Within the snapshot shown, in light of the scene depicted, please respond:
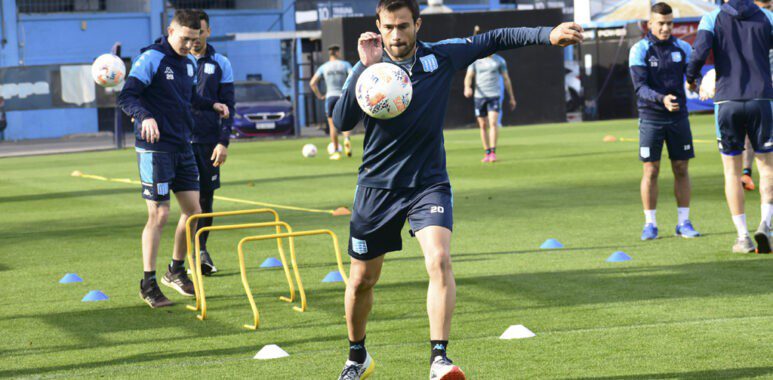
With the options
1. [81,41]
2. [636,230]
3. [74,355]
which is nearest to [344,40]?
[81,41]

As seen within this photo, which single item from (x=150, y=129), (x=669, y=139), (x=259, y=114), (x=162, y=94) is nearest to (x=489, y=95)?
(x=669, y=139)

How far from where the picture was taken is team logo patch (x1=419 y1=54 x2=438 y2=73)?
257 inches

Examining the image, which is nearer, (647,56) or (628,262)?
(628,262)

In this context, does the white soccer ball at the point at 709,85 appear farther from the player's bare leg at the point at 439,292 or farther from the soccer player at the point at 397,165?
the player's bare leg at the point at 439,292

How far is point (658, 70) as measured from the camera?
1163cm

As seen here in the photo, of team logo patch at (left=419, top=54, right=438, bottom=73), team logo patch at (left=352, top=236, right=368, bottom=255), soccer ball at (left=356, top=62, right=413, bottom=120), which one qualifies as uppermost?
team logo patch at (left=419, top=54, right=438, bottom=73)

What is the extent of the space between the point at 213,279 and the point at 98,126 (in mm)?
34940

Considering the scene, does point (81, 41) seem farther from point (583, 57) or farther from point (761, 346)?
point (761, 346)

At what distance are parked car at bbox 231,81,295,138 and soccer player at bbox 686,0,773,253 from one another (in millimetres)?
25465

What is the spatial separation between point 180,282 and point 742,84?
202 inches

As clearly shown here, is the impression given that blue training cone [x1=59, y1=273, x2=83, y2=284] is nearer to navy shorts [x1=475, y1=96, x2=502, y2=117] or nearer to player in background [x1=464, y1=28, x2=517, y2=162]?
player in background [x1=464, y1=28, x2=517, y2=162]

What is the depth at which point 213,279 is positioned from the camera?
34.6 ft

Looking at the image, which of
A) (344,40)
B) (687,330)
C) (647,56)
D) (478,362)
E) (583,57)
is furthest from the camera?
(583,57)

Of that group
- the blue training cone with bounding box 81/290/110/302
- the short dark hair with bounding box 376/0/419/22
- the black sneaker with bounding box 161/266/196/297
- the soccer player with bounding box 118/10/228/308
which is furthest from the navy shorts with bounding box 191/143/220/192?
the short dark hair with bounding box 376/0/419/22
